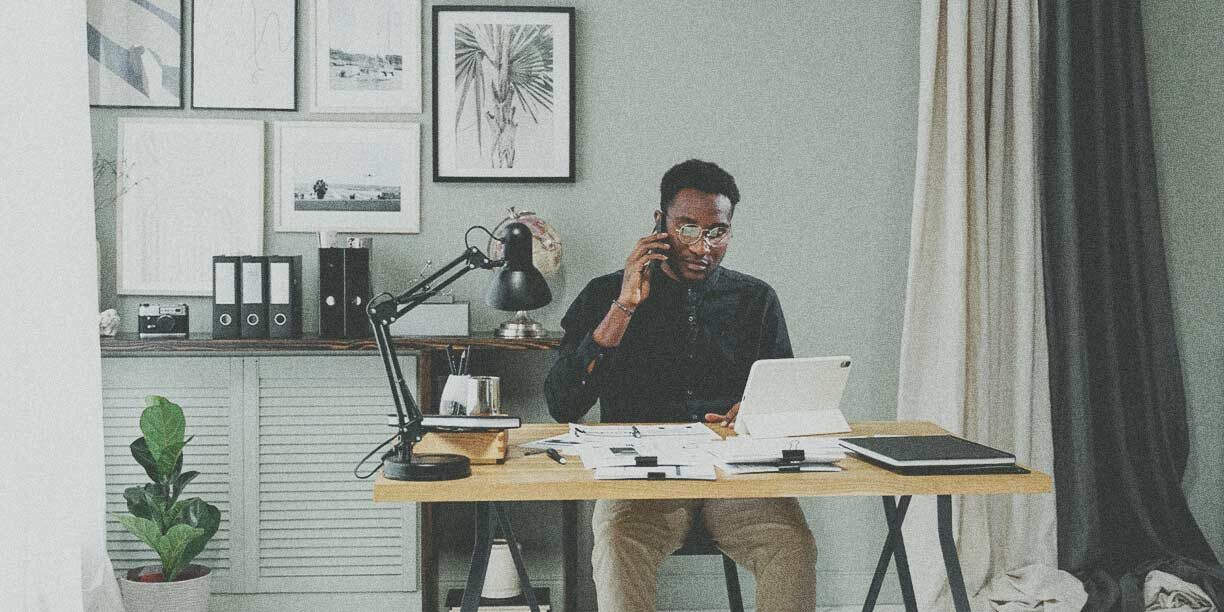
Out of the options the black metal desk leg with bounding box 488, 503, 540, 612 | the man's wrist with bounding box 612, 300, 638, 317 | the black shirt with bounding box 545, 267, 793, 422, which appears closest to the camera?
the black metal desk leg with bounding box 488, 503, 540, 612

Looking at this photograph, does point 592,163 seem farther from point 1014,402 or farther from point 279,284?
point 1014,402

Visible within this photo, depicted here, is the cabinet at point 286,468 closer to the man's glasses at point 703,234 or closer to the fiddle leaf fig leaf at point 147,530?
the fiddle leaf fig leaf at point 147,530

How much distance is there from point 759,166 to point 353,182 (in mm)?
1336

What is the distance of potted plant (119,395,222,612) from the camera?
9.14 feet

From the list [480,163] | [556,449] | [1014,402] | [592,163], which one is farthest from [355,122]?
[1014,402]

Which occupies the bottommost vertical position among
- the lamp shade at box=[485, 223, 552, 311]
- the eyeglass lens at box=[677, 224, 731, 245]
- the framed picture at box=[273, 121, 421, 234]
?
the lamp shade at box=[485, 223, 552, 311]

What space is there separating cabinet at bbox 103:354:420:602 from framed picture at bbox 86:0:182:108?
872mm

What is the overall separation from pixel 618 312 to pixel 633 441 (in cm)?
57

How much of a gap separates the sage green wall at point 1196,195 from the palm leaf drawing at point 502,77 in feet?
6.72

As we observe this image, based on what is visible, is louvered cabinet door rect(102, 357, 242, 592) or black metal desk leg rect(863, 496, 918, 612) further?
louvered cabinet door rect(102, 357, 242, 592)

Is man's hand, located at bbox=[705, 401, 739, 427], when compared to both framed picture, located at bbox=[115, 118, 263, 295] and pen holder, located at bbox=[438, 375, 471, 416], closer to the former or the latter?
pen holder, located at bbox=[438, 375, 471, 416]

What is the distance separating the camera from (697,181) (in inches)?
121

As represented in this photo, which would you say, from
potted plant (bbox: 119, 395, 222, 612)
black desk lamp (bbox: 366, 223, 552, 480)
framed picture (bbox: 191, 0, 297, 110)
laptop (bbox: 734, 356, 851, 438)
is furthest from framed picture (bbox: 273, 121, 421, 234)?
laptop (bbox: 734, 356, 851, 438)

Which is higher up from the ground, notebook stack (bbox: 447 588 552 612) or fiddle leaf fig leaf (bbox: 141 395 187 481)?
fiddle leaf fig leaf (bbox: 141 395 187 481)
